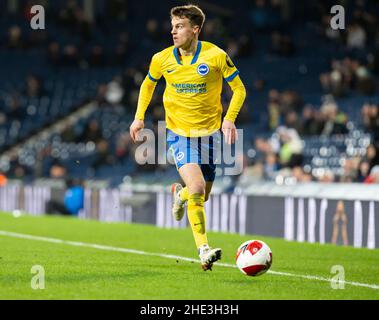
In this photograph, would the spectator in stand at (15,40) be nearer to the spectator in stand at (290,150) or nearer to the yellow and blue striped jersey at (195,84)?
the spectator in stand at (290,150)

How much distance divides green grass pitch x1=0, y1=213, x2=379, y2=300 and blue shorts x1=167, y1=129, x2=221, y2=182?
1.00 metres

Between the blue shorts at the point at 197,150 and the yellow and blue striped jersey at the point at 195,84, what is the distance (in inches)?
2.7

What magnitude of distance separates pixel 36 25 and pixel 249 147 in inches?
523

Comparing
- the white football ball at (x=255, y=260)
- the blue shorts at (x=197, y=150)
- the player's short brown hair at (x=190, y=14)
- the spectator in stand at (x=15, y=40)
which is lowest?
the white football ball at (x=255, y=260)

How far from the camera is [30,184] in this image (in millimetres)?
24547

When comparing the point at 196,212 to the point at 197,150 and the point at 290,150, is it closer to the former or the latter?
the point at 197,150

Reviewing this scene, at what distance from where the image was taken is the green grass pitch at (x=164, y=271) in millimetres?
7621

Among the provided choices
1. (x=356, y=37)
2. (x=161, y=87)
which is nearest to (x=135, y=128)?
(x=356, y=37)

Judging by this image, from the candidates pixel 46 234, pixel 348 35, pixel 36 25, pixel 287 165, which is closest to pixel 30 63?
pixel 36 25

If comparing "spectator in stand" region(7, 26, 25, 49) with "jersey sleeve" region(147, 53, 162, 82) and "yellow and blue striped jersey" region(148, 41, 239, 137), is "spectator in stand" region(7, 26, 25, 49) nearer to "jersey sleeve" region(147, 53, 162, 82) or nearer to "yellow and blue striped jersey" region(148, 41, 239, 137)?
"jersey sleeve" region(147, 53, 162, 82)

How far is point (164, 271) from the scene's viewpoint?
9.34m

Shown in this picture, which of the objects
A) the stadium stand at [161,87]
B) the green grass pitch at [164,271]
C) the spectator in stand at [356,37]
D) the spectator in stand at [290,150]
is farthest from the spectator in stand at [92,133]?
the green grass pitch at [164,271]

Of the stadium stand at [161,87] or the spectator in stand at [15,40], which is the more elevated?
the spectator in stand at [15,40]

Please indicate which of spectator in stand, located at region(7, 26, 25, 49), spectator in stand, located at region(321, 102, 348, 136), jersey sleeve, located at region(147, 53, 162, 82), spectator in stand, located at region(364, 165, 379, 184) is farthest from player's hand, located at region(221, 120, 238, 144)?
spectator in stand, located at region(7, 26, 25, 49)
